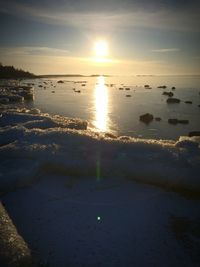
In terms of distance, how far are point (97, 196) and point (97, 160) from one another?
1881mm

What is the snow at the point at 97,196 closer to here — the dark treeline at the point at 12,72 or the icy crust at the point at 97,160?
the icy crust at the point at 97,160

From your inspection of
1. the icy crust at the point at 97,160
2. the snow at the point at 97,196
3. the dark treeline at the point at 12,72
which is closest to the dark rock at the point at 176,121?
the icy crust at the point at 97,160

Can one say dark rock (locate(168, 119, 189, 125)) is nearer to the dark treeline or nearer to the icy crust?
the icy crust

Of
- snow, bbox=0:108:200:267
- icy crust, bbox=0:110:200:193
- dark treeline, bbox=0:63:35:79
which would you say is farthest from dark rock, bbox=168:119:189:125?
dark treeline, bbox=0:63:35:79

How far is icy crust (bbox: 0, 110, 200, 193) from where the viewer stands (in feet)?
29.2

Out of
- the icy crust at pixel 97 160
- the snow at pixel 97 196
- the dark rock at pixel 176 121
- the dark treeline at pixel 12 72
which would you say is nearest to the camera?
the snow at pixel 97 196

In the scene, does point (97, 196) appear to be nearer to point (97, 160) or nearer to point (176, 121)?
point (97, 160)

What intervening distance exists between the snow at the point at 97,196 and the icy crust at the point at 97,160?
0.03m

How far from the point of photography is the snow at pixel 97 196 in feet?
19.9

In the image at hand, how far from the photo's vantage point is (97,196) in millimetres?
8258

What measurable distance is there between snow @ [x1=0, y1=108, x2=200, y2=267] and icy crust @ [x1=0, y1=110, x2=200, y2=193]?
0.03 metres

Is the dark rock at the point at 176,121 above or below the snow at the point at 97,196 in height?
below

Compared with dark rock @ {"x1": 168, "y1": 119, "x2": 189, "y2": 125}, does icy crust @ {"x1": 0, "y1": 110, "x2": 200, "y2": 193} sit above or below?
above

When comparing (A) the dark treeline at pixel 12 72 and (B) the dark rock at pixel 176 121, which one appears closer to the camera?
(B) the dark rock at pixel 176 121
